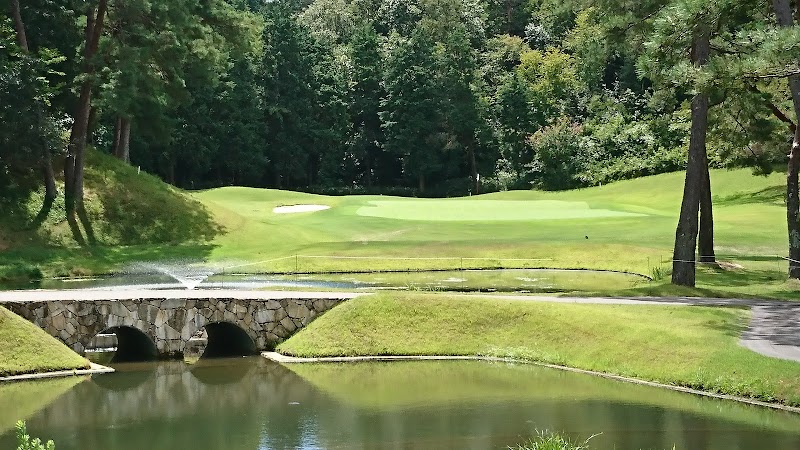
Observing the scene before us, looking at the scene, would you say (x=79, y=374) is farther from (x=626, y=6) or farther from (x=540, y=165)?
(x=540, y=165)

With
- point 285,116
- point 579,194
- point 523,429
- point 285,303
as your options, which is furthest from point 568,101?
point 523,429

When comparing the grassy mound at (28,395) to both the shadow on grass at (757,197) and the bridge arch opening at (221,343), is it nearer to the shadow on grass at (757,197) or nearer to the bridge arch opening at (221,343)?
the bridge arch opening at (221,343)

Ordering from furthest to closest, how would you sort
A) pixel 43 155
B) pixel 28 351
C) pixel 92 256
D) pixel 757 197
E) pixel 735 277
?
1. pixel 757 197
2. pixel 43 155
3. pixel 92 256
4. pixel 735 277
5. pixel 28 351

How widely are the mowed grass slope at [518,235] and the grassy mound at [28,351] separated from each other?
544 inches

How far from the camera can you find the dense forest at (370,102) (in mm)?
35906

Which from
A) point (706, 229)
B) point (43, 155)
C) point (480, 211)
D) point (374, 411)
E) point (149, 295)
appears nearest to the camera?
point (374, 411)

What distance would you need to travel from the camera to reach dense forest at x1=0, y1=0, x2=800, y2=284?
35.9 meters

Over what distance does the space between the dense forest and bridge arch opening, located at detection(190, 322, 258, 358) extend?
14.0 meters

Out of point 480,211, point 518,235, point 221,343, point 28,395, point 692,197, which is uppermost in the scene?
point 480,211

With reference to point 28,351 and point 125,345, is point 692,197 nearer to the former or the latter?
point 125,345

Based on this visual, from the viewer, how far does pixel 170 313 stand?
2548cm

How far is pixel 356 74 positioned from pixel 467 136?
1355cm

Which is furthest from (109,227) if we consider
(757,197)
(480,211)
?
(757,197)

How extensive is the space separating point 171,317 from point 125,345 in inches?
147
